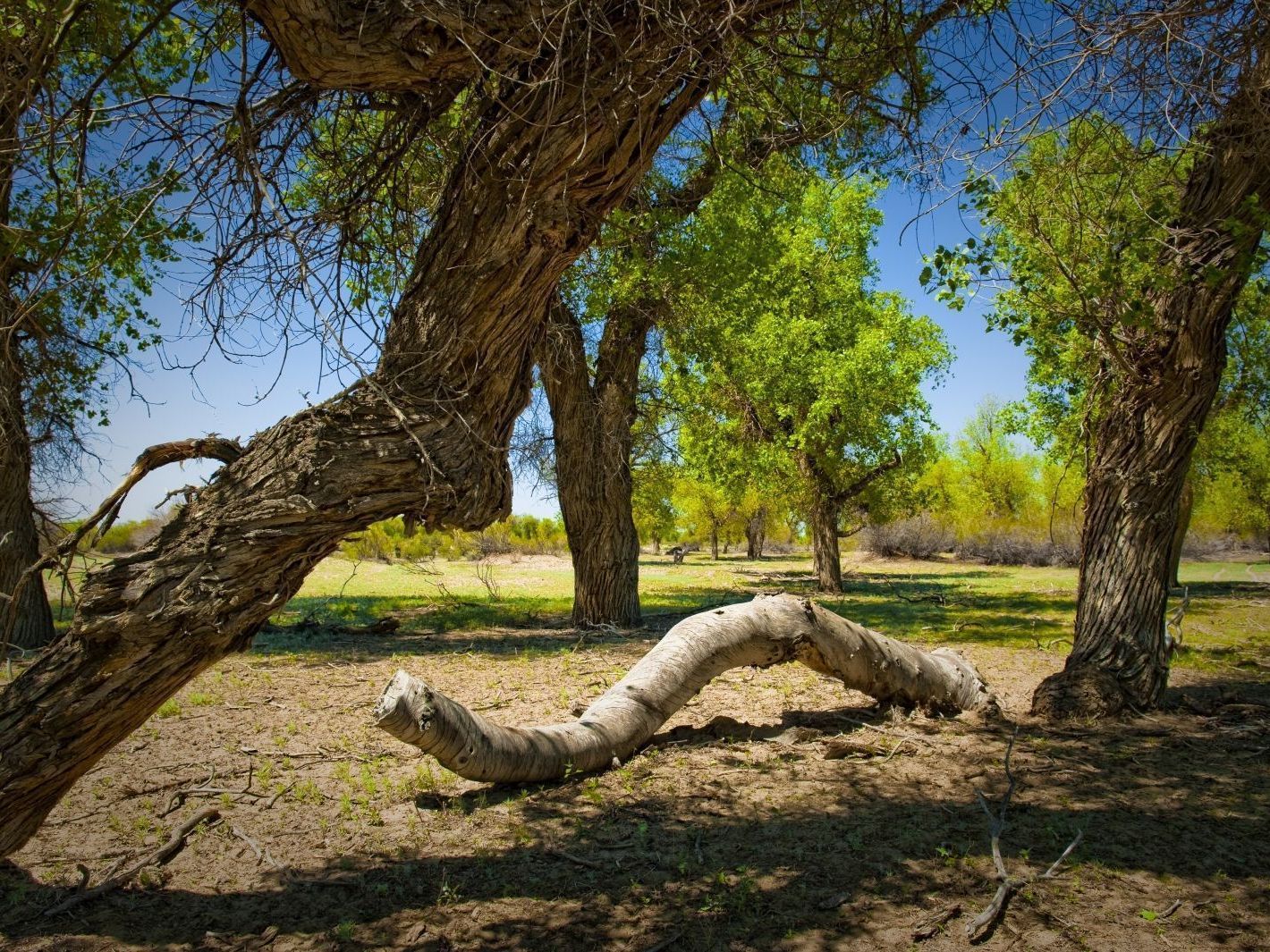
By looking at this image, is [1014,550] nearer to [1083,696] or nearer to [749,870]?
[1083,696]

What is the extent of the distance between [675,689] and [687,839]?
55.9 inches

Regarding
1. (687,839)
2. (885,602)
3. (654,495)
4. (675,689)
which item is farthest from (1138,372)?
(654,495)

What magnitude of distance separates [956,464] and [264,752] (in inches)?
1793

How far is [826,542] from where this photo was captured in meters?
21.0

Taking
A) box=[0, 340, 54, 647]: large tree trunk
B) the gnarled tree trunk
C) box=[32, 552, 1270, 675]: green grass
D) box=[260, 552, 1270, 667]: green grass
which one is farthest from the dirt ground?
the gnarled tree trunk

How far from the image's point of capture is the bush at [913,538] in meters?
39.5

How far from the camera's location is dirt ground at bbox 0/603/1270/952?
316 cm

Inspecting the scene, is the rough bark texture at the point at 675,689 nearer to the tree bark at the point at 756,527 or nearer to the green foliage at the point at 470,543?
the green foliage at the point at 470,543

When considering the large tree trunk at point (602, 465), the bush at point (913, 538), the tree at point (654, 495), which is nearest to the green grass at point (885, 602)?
the large tree trunk at point (602, 465)

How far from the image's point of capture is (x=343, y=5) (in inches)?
106

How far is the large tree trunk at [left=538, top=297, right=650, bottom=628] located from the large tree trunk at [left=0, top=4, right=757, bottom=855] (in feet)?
25.9

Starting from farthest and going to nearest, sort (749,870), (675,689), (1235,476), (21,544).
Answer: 1. (1235,476)
2. (21,544)
3. (675,689)
4. (749,870)

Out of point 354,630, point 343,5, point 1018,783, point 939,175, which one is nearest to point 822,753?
point 1018,783

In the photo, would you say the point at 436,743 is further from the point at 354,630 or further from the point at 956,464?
the point at 956,464
